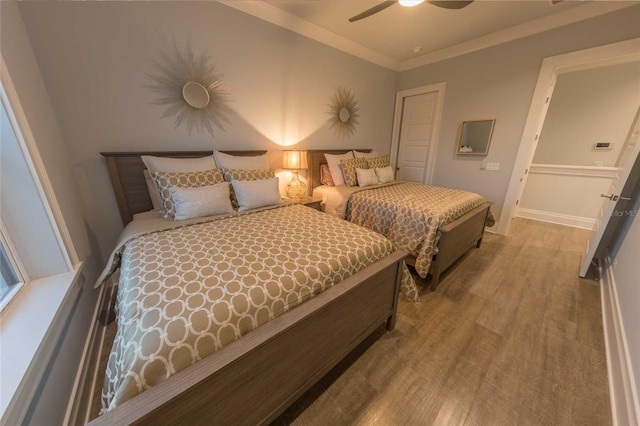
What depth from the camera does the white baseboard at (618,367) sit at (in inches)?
41.3

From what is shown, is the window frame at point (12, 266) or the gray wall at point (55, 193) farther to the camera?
the window frame at point (12, 266)

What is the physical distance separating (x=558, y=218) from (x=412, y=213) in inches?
137

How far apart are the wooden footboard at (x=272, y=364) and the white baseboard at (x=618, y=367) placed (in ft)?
3.78

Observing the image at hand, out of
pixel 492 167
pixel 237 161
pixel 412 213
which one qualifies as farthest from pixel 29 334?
pixel 492 167

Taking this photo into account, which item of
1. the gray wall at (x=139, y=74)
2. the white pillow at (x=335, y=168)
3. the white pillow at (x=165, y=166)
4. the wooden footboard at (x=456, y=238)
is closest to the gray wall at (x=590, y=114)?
the wooden footboard at (x=456, y=238)


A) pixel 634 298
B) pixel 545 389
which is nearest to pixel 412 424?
pixel 545 389

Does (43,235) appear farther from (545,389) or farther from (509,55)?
(509,55)

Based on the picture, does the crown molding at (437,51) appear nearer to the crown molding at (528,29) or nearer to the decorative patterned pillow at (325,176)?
the crown molding at (528,29)

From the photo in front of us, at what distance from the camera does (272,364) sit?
3.09ft

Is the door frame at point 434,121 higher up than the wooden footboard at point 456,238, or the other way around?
the door frame at point 434,121

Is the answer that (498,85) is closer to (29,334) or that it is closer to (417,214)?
(417,214)

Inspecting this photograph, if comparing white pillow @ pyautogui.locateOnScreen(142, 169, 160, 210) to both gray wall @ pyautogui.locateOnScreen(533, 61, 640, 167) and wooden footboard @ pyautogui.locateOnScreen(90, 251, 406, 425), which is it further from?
gray wall @ pyautogui.locateOnScreen(533, 61, 640, 167)

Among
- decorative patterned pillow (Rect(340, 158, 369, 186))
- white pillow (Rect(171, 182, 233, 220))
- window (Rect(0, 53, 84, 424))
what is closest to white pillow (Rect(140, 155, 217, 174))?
white pillow (Rect(171, 182, 233, 220))

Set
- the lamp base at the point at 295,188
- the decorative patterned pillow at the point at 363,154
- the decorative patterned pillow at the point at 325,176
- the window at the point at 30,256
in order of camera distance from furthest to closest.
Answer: the decorative patterned pillow at the point at 363,154, the decorative patterned pillow at the point at 325,176, the lamp base at the point at 295,188, the window at the point at 30,256
